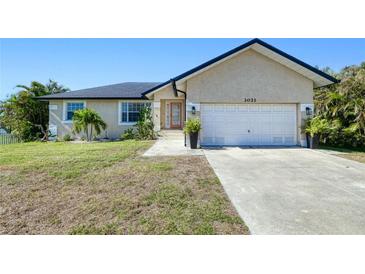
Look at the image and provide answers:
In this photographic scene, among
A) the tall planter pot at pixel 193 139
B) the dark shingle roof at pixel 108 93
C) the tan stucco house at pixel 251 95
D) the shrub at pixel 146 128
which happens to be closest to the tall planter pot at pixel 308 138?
the tan stucco house at pixel 251 95

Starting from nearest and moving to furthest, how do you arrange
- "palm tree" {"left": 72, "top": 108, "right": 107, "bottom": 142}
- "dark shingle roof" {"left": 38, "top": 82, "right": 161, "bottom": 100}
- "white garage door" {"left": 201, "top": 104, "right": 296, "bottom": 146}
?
"white garage door" {"left": 201, "top": 104, "right": 296, "bottom": 146} < "palm tree" {"left": 72, "top": 108, "right": 107, "bottom": 142} < "dark shingle roof" {"left": 38, "top": 82, "right": 161, "bottom": 100}

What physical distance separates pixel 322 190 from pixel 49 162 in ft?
28.3

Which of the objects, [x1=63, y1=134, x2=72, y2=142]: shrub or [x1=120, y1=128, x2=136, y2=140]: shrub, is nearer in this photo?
[x1=120, y1=128, x2=136, y2=140]: shrub

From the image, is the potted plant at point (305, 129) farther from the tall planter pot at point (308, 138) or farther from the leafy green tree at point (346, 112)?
the leafy green tree at point (346, 112)

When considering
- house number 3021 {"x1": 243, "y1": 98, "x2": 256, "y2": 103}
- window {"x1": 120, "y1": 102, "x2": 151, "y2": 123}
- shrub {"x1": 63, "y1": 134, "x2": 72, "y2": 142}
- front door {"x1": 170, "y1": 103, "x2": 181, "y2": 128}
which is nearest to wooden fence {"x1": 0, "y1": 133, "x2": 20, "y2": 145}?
shrub {"x1": 63, "y1": 134, "x2": 72, "y2": 142}

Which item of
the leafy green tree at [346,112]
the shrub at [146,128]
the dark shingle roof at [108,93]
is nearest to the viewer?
the leafy green tree at [346,112]

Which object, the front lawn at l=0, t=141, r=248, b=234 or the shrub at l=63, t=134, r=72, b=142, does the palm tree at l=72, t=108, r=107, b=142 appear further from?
the front lawn at l=0, t=141, r=248, b=234

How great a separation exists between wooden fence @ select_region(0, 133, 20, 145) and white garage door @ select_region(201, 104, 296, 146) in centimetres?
1554

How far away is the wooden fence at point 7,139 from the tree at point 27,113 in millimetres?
358

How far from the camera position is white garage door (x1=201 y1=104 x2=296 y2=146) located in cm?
1194

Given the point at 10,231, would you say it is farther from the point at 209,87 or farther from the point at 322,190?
the point at 209,87

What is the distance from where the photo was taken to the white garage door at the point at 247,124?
470 inches

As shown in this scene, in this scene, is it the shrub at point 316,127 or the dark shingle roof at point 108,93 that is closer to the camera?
the shrub at point 316,127
